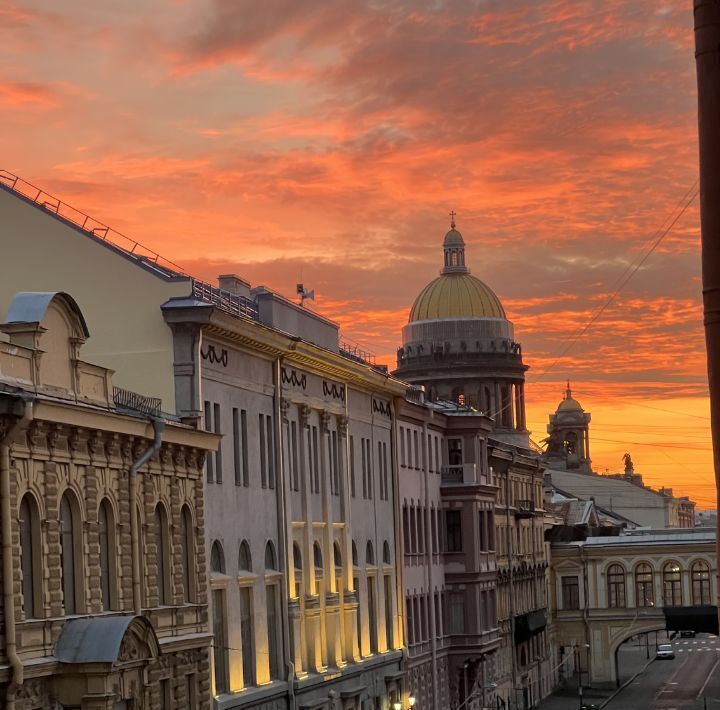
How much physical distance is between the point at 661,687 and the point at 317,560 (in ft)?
206

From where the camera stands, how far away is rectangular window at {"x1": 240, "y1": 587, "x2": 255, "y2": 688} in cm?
4628

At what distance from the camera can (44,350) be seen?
3127 cm

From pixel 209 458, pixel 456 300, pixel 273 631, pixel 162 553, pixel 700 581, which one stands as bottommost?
pixel 700 581

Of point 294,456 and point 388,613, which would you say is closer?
point 294,456

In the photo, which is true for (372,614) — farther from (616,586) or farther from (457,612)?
(616,586)

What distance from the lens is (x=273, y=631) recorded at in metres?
49.8

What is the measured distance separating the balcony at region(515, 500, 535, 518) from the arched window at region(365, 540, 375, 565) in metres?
32.9

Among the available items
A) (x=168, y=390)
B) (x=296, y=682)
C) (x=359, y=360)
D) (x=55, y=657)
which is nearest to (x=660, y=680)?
(x=359, y=360)

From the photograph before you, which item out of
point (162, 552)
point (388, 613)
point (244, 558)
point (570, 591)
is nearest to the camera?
point (162, 552)

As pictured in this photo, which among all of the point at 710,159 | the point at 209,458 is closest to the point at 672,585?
the point at 209,458

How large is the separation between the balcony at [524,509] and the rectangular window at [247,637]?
50509mm

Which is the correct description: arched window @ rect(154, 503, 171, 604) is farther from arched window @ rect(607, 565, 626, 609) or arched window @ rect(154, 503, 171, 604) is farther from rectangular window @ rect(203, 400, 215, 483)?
arched window @ rect(607, 565, 626, 609)

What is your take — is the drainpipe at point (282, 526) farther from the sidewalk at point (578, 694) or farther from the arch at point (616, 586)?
the arch at point (616, 586)

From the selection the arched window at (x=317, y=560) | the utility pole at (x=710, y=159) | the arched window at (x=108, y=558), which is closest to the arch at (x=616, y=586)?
the arched window at (x=317, y=560)
